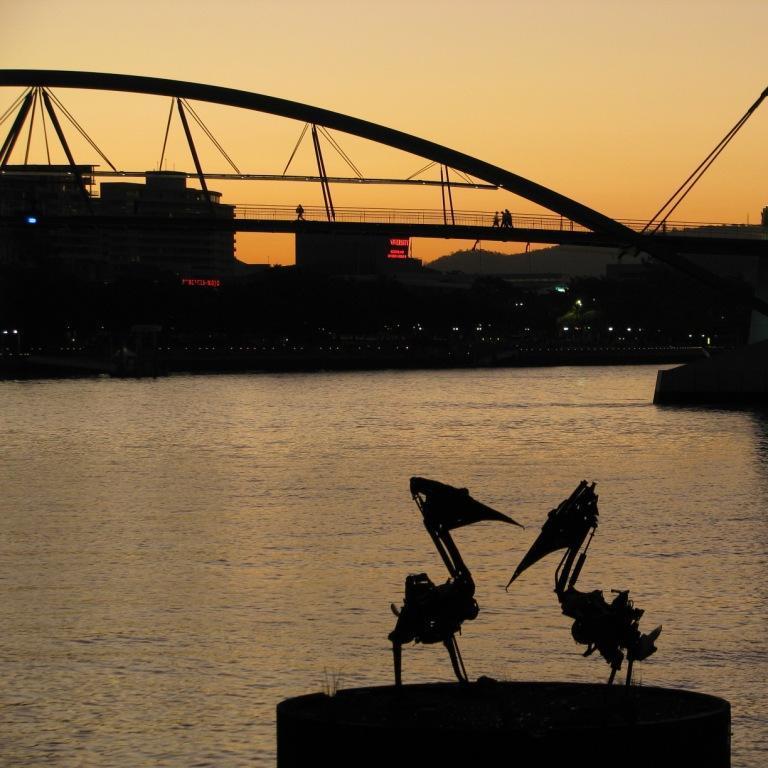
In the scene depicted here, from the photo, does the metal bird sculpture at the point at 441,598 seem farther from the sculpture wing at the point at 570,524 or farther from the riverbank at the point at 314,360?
the riverbank at the point at 314,360

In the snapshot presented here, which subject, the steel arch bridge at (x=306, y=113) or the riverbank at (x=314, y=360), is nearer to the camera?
the steel arch bridge at (x=306, y=113)

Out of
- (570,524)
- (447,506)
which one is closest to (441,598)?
(447,506)

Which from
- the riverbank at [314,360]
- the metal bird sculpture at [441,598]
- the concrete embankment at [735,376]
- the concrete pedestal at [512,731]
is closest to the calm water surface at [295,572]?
the metal bird sculpture at [441,598]

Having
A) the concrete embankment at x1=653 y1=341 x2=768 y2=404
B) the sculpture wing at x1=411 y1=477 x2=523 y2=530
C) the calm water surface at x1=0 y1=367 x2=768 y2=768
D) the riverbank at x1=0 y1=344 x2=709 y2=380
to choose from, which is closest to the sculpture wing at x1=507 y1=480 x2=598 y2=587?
the sculpture wing at x1=411 y1=477 x2=523 y2=530

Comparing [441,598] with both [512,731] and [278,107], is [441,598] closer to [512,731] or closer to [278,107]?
[512,731]

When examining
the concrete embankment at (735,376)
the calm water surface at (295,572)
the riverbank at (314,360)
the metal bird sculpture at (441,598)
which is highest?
the riverbank at (314,360)

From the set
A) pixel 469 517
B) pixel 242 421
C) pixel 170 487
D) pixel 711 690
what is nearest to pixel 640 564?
pixel 711 690

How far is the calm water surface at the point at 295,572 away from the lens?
12.0 metres

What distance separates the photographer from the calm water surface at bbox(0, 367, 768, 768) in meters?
12.0

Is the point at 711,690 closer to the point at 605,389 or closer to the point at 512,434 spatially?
the point at 512,434

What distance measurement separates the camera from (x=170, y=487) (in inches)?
1323

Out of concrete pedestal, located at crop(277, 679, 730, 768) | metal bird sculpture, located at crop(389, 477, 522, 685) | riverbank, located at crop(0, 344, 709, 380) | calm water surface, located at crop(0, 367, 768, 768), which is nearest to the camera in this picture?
concrete pedestal, located at crop(277, 679, 730, 768)

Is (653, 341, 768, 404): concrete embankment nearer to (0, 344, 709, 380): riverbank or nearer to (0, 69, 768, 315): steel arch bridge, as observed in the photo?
(0, 69, 768, 315): steel arch bridge

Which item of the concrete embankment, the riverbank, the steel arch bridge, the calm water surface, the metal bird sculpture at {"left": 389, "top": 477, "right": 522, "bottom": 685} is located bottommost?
the calm water surface
